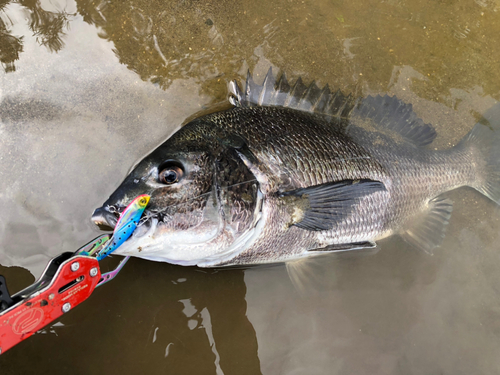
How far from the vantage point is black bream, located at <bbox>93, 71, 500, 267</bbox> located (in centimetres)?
158

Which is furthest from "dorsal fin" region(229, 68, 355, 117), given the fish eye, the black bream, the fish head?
the fish eye

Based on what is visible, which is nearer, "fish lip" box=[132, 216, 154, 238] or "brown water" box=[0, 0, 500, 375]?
"fish lip" box=[132, 216, 154, 238]

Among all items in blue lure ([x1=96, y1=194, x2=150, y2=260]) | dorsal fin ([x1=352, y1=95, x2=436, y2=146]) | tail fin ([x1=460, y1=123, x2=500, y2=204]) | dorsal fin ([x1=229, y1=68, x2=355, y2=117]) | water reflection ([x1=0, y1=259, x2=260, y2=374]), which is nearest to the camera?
blue lure ([x1=96, y1=194, x2=150, y2=260])

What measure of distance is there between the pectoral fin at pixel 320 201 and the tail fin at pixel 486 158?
1.28 metres

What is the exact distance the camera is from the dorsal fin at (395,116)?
231cm

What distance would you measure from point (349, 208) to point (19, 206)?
2.33 meters

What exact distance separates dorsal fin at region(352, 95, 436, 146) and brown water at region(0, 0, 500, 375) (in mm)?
242

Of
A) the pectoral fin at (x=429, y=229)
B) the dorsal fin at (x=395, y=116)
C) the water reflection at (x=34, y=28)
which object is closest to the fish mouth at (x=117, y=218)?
the water reflection at (x=34, y=28)

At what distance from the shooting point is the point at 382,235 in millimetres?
2238

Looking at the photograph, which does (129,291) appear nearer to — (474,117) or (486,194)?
(486,194)

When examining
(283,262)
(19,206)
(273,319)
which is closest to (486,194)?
(283,262)

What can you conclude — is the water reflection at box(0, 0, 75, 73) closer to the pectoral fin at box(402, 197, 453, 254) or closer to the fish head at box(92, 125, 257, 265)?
the fish head at box(92, 125, 257, 265)

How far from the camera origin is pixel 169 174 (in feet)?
5.21

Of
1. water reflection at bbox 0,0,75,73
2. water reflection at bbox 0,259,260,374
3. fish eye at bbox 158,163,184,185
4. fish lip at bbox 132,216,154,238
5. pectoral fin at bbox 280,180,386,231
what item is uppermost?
water reflection at bbox 0,0,75,73
